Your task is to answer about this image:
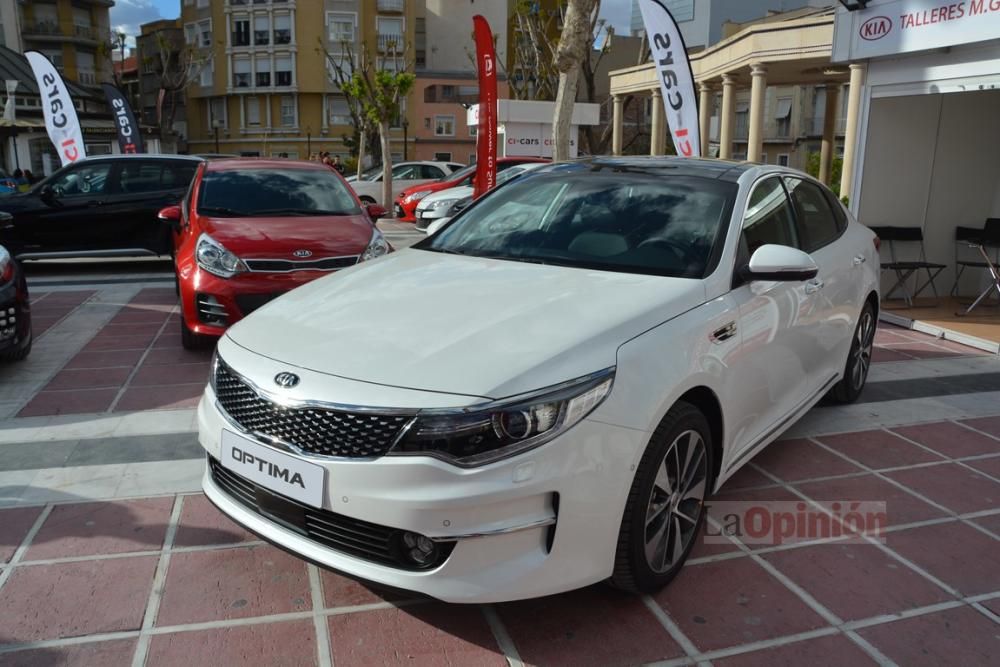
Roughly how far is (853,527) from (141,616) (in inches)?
114

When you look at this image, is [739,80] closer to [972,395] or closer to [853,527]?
[972,395]

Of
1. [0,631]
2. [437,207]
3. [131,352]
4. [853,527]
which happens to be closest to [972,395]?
[853,527]

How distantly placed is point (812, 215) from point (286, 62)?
177 ft

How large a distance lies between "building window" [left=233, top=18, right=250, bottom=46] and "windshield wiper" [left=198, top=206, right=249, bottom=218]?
51724mm

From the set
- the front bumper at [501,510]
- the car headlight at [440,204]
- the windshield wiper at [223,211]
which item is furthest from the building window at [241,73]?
the front bumper at [501,510]

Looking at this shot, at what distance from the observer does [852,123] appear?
8547mm

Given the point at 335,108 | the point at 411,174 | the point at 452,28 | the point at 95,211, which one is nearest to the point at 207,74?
the point at 335,108

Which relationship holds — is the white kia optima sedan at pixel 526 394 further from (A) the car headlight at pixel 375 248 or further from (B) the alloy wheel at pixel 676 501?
(A) the car headlight at pixel 375 248

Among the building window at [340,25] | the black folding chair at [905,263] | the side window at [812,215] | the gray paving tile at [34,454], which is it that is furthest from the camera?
the building window at [340,25]

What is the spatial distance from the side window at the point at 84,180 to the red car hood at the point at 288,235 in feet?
16.3

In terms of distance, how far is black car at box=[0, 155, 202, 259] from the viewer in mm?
10320

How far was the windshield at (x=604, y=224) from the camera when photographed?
11.2 feet

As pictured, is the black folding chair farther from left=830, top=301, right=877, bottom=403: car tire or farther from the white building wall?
the white building wall

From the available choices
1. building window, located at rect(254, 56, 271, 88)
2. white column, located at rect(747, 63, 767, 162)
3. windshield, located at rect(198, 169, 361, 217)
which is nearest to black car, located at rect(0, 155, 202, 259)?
windshield, located at rect(198, 169, 361, 217)
